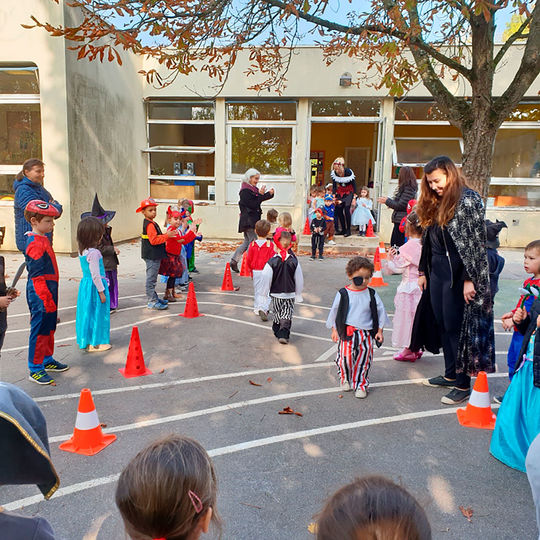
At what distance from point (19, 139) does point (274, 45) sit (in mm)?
8270

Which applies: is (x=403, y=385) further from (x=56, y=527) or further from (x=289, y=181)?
(x=289, y=181)

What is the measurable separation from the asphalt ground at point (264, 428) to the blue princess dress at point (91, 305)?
0.73 feet

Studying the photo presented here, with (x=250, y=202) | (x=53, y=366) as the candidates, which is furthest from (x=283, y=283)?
(x=250, y=202)

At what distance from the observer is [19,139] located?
1300 cm

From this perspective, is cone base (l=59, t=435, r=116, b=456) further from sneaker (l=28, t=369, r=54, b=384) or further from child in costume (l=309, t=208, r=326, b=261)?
child in costume (l=309, t=208, r=326, b=261)

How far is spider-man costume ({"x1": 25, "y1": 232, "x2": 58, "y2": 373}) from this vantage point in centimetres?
473

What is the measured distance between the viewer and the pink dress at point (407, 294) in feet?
18.6

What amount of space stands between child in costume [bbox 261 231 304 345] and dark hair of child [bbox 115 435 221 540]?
15.6 feet

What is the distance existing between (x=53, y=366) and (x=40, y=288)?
92 centimetres

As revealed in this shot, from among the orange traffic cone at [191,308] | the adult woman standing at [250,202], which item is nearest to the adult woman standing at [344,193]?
the adult woman standing at [250,202]

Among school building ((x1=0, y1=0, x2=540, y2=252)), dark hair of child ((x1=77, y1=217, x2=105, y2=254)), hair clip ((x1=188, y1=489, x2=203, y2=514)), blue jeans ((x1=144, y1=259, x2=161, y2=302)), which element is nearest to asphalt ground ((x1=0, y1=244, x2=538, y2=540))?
blue jeans ((x1=144, y1=259, x2=161, y2=302))

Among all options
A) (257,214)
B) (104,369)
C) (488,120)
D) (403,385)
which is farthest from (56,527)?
(257,214)

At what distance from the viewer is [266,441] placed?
12.5ft

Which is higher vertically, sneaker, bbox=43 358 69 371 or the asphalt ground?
sneaker, bbox=43 358 69 371
